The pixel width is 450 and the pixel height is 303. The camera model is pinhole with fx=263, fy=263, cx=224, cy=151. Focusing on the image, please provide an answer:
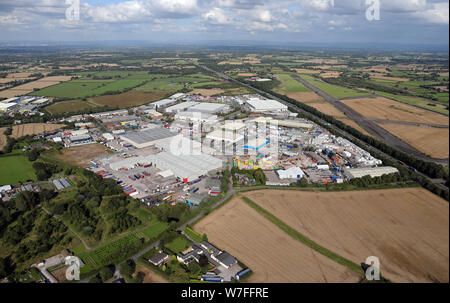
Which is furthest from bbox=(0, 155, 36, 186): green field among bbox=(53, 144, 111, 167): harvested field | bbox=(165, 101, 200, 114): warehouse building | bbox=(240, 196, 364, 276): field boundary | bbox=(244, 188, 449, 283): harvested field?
bbox=(165, 101, 200, 114): warehouse building

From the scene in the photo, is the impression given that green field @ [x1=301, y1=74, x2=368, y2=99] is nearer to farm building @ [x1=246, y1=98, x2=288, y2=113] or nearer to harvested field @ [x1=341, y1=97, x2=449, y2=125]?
harvested field @ [x1=341, y1=97, x2=449, y2=125]

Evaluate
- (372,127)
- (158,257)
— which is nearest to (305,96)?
(372,127)

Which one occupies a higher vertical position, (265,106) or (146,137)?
(265,106)

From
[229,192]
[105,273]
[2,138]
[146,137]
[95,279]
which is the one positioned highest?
[146,137]

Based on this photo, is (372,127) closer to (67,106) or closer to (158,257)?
(158,257)

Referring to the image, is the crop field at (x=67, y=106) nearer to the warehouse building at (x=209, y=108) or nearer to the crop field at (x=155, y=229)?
the warehouse building at (x=209, y=108)
